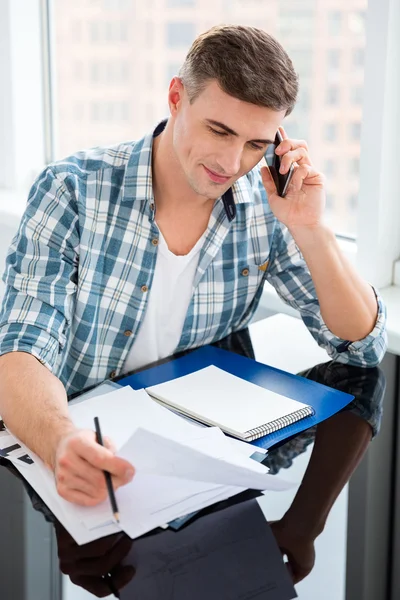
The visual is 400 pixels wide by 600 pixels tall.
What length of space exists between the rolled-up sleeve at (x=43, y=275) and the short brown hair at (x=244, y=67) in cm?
31

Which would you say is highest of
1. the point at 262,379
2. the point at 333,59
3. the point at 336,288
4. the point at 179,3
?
the point at 179,3

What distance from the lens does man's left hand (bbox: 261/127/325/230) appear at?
144 centimetres

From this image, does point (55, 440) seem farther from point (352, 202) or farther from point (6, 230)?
point (6, 230)

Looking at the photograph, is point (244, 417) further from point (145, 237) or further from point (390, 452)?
point (145, 237)

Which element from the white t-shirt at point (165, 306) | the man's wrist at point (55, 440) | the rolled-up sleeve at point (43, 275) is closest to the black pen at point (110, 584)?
the man's wrist at point (55, 440)

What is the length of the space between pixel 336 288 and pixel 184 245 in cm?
31

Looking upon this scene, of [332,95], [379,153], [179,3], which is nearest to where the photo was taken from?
[379,153]

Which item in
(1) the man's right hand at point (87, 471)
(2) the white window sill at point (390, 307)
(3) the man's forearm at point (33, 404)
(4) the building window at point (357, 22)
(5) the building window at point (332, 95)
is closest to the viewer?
(1) the man's right hand at point (87, 471)

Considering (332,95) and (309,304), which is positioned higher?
(332,95)

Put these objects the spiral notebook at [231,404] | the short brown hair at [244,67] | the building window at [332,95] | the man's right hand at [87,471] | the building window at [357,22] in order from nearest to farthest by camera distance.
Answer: the man's right hand at [87,471], the spiral notebook at [231,404], the short brown hair at [244,67], the building window at [357,22], the building window at [332,95]

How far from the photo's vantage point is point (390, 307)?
1809mm

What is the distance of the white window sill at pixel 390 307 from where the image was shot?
1630 mm

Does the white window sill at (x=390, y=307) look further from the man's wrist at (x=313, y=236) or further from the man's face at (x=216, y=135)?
the man's face at (x=216, y=135)

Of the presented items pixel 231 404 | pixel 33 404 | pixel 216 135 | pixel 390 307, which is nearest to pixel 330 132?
pixel 390 307
